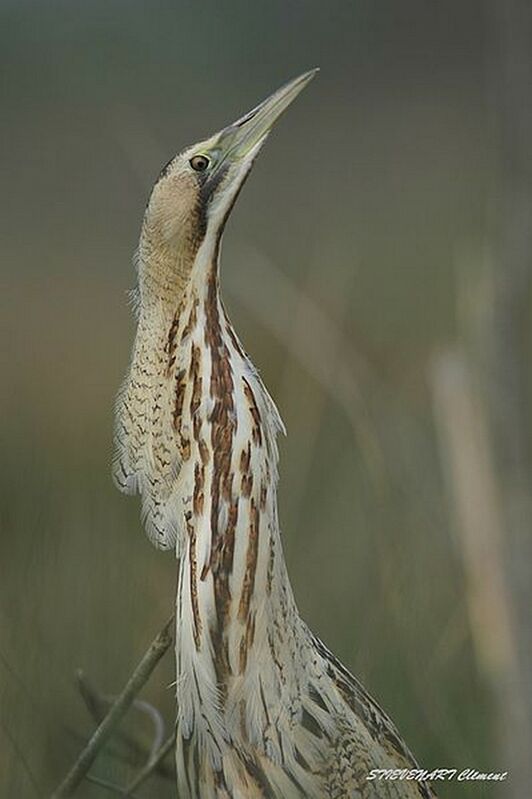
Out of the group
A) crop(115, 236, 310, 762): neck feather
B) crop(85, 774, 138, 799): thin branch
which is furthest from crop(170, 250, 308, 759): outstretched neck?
crop(85, 774, 138, 799): thin branch

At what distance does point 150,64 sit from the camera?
1.19 meters

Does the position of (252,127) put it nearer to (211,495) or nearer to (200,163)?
(200,163)

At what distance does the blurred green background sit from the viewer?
114 cm

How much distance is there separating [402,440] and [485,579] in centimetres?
33

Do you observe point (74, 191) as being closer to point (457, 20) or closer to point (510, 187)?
point (457, 20)

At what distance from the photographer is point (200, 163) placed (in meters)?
1.01

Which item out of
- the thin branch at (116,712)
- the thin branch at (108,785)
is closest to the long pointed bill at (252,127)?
the thin branch at (116,712)

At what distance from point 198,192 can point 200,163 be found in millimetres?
32

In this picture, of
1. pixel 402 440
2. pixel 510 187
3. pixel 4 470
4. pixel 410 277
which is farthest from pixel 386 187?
pixel 510 187

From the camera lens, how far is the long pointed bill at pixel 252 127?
40.3 inches
